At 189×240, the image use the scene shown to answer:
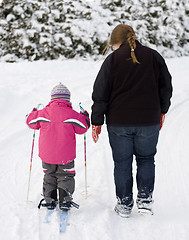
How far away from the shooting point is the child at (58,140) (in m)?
2.80

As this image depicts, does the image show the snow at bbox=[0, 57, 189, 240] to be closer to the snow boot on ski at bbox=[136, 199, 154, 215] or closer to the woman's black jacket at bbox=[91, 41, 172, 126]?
the snow boot on ski at bbox=[136, 199, 154, 215]

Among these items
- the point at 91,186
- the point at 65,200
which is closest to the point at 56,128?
the point at 65,200

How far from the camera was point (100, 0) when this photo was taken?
11328 millimetres

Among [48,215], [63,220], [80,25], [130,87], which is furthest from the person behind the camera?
[80,25]

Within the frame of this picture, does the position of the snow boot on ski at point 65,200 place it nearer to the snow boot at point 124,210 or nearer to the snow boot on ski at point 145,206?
the snow boot at point 124,210

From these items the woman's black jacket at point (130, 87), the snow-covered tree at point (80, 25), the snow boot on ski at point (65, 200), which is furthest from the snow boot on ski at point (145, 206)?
the snow-covered tree at point (80, 25)

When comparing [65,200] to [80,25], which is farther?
[80,25]

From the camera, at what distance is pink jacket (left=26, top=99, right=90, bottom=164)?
2.80 meters

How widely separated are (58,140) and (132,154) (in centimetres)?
76

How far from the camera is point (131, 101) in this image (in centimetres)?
257

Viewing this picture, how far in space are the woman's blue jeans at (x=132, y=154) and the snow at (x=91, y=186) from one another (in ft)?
0.95

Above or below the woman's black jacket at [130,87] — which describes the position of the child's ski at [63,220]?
below

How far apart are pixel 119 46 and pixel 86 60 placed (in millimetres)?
7860

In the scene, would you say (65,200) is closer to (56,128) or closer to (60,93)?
(56,128)
